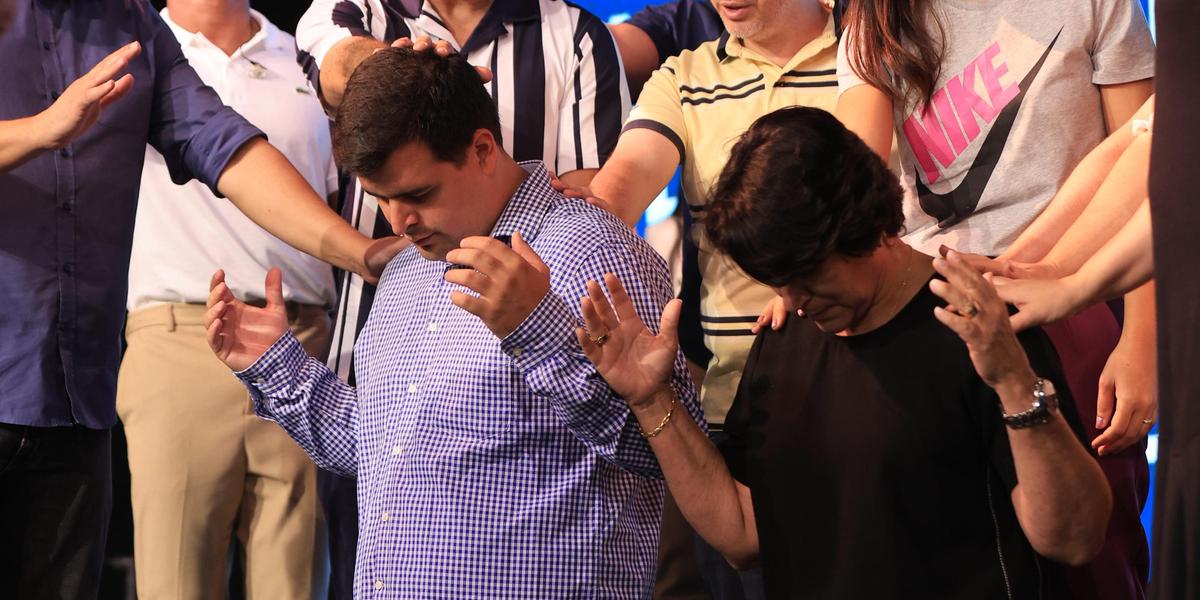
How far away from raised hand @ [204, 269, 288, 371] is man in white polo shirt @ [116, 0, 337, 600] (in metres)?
1.08

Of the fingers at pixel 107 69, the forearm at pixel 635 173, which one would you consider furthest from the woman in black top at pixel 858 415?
the fingers at pixel 107 69

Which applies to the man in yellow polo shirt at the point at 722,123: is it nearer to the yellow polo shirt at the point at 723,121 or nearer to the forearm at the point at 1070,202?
the yellow polo shirt at the point at 723,121

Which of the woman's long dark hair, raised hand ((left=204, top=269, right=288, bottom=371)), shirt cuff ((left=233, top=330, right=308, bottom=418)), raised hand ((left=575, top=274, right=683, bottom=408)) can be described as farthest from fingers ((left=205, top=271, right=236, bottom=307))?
the woman's long dark hair

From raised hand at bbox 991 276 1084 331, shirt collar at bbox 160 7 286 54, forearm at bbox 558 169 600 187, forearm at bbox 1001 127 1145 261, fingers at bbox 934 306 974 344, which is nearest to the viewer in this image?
fingers at bbox 934 306 974 344

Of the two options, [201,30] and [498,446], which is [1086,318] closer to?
[498,446]

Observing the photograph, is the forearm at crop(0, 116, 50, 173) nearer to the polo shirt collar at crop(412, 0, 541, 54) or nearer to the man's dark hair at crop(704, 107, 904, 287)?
the polo shirt collar at crop(412, 0, 541, 54)

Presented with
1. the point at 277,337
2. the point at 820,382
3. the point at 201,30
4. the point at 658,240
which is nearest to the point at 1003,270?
the point at 820,382

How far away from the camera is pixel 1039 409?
1.63 meters

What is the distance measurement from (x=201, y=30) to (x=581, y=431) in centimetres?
227

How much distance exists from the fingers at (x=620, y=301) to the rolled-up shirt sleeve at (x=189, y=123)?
4.12ft

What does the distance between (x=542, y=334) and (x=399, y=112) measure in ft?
1.74

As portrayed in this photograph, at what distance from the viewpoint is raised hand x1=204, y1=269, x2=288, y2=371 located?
2375 millimetres

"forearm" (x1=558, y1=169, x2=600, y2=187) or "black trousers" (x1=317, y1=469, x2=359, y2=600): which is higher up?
"forearm" (x1=558, y1=169, x2=600, y2=187)

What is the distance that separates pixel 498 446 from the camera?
2.10m
